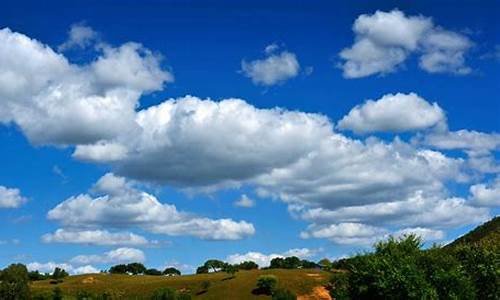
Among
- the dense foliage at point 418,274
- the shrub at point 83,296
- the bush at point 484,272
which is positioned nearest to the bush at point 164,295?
the shrub at point 83,296

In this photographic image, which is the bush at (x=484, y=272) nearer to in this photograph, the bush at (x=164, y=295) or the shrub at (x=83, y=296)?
the bush at (x=164, y=295)

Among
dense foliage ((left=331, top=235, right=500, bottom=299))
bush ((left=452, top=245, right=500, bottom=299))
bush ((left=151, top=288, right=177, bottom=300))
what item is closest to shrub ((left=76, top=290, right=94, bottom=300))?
bush ((left=151, top=288, right=177, bottom=300))

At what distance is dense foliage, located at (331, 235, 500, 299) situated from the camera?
342 feet

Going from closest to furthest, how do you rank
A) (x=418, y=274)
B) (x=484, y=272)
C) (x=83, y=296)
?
(x=418, y=274) < (x=484, y=272) < (x=83, y=296)

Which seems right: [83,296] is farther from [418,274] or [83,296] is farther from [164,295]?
[418,274]

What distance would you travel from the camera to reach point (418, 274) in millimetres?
106062

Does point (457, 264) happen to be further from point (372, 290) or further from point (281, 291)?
point (281, 291)

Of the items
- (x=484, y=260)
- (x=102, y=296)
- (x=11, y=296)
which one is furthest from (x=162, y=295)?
(x=484, y=260)

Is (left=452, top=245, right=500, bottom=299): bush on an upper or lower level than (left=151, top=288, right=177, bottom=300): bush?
lower

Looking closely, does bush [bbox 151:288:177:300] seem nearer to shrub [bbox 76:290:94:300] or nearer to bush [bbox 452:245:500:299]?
shrub [bbox 76:290:94:300]

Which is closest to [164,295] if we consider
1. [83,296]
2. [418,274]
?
[83,296]

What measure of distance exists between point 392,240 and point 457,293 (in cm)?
1763

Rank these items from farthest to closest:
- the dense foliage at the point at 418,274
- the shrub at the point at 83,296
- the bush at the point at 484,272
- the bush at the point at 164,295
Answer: the shrub at the point at 83,296
the bush at the point at 164,295
the bush at the point at 484,272
the dense foliage at the point at 418,274

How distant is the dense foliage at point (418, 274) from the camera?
10431cm
